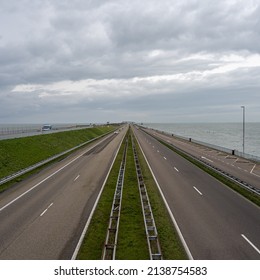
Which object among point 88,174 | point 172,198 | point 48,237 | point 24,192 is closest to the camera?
point 48,237

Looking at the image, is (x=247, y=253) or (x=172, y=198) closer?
(x=247, y=253)

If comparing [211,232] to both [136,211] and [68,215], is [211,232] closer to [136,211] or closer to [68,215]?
[136,211]

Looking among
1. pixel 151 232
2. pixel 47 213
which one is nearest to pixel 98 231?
pixel 151 232

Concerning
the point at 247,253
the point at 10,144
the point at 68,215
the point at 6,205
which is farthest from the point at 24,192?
the point at 10,144

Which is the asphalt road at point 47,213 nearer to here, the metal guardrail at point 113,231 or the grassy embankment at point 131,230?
the grassy embankment at point 131,230

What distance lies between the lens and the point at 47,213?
2208 centimetres

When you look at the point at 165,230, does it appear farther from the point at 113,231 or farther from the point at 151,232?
the point at 113,231

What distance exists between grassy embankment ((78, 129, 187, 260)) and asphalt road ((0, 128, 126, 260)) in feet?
2.53

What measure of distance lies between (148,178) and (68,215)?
46.9 feet

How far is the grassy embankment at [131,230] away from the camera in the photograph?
15266 mm

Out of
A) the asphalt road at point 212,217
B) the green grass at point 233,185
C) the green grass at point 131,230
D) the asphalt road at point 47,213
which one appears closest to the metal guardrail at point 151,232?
the green grass at point 131,230

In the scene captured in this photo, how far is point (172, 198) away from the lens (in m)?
25.8

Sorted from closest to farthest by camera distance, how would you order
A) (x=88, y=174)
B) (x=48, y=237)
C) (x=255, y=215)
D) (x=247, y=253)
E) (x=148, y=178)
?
1. (x=247, y=253)
2. (x=48, y=237)
3. (x=255, y=215)
4. (x=148, y=178)
5. (x=88, y=174)

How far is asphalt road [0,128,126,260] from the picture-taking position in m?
16.1
